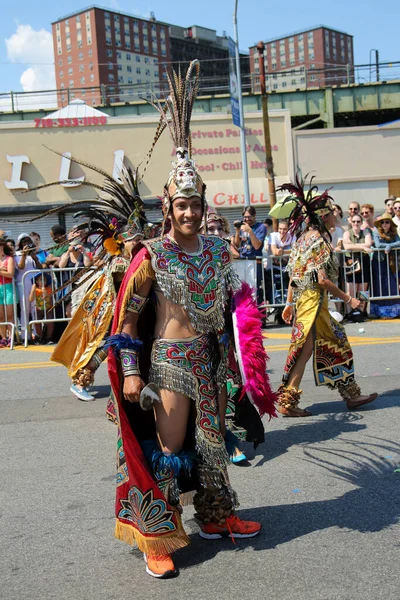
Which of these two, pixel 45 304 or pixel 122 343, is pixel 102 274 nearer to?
pixel 122 343

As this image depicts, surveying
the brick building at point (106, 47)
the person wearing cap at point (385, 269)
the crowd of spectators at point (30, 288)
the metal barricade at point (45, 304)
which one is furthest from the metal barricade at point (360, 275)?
the brick building at point (106, 47)

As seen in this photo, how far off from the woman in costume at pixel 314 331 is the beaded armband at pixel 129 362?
2997mm

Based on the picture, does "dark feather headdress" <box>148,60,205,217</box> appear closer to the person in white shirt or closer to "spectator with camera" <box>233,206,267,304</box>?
"spectator with camera" <box>233,206,267,304</box>

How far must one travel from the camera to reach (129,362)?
11.8 feet

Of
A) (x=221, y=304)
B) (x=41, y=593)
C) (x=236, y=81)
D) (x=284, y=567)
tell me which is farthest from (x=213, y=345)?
(x=236, y=81)

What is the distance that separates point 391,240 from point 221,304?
344 inches

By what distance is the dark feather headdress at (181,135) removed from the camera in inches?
148

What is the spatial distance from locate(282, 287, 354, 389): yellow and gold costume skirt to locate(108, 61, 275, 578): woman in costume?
8.14ft

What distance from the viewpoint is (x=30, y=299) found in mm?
11508

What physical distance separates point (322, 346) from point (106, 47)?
443 feet

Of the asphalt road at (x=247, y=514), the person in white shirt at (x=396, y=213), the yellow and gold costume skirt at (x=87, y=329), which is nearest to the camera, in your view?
the asphalt road at (x=247, y=514)

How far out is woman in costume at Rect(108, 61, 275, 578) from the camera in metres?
3.58

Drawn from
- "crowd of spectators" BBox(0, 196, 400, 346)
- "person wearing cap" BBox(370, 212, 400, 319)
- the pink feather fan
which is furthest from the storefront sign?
the pink feather fan

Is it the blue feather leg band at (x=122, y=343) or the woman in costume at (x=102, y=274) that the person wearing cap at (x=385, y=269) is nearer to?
the woman in costume at (x=102, y=274)
